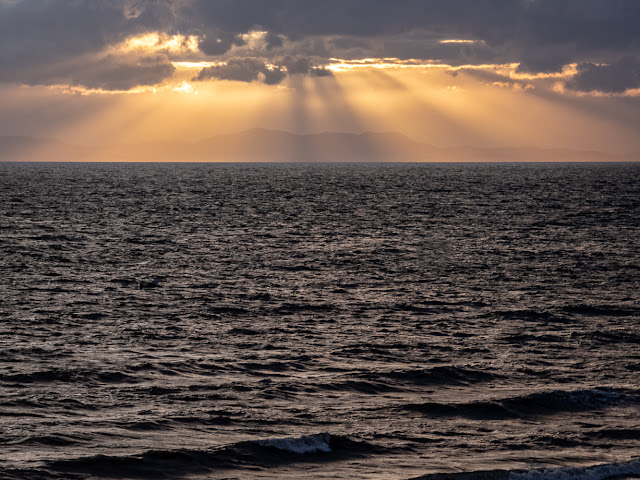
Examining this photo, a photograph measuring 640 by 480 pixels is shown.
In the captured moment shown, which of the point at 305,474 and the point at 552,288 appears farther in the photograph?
the point at 552,288

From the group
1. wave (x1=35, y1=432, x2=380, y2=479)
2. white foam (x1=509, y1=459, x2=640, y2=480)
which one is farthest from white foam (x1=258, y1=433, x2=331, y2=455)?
white foam (x1=509, y1=459, x2=640, y2=480)

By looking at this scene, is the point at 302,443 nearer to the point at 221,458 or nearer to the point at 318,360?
the point at 221,458

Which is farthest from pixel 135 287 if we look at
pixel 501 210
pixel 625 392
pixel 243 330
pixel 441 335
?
pixel 501 210

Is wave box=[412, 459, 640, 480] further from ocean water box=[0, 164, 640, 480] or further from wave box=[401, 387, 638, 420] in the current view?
wave box=[401, 387, 638, 420]

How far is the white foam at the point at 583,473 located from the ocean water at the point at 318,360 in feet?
0.16

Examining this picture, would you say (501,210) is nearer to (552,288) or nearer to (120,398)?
(552,288)

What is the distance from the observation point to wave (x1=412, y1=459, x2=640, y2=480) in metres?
Answer: 15.0

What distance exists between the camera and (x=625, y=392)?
21.2 meters

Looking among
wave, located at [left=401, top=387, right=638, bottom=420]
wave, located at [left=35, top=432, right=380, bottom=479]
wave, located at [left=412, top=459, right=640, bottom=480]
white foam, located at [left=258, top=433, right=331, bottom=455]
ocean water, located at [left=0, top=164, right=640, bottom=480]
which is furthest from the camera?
wave, located at [left=401, top=387, right=638, bottom=420]

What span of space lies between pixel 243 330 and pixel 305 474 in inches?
538

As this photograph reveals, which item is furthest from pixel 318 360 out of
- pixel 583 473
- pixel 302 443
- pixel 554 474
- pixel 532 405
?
pixel 583 473

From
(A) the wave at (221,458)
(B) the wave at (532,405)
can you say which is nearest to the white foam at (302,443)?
(A) the wave at (221,458)

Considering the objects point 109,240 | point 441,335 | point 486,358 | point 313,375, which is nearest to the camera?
point 313,375

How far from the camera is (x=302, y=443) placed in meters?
16.9
